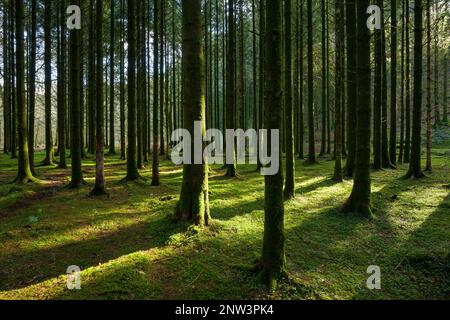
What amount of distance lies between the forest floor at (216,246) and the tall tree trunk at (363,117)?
1.56 ft

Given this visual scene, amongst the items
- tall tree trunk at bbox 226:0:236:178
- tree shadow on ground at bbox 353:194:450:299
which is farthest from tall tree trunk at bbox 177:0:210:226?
tall tree trunk at bbox 226:0:236:178

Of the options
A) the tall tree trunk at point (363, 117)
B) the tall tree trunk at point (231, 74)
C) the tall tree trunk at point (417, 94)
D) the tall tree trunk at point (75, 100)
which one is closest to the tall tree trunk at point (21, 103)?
the tall tree trunk at point (75, 100)

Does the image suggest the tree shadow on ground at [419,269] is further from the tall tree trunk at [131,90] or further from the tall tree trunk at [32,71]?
the tall tree trunk at [32,71]

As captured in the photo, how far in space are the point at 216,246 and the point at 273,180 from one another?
212 cm

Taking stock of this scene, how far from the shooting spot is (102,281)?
4.67m

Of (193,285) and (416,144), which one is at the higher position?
(416,144)

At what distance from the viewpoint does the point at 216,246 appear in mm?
5941

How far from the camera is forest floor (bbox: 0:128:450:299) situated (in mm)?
4602

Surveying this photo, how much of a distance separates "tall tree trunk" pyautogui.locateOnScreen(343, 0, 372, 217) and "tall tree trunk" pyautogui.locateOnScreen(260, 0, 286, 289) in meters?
4.13

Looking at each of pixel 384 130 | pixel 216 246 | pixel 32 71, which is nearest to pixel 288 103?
pixel 216 246

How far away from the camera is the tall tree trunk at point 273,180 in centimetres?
430

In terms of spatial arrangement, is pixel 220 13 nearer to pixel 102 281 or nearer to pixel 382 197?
pixel 382 197

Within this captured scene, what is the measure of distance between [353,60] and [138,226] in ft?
30.2
